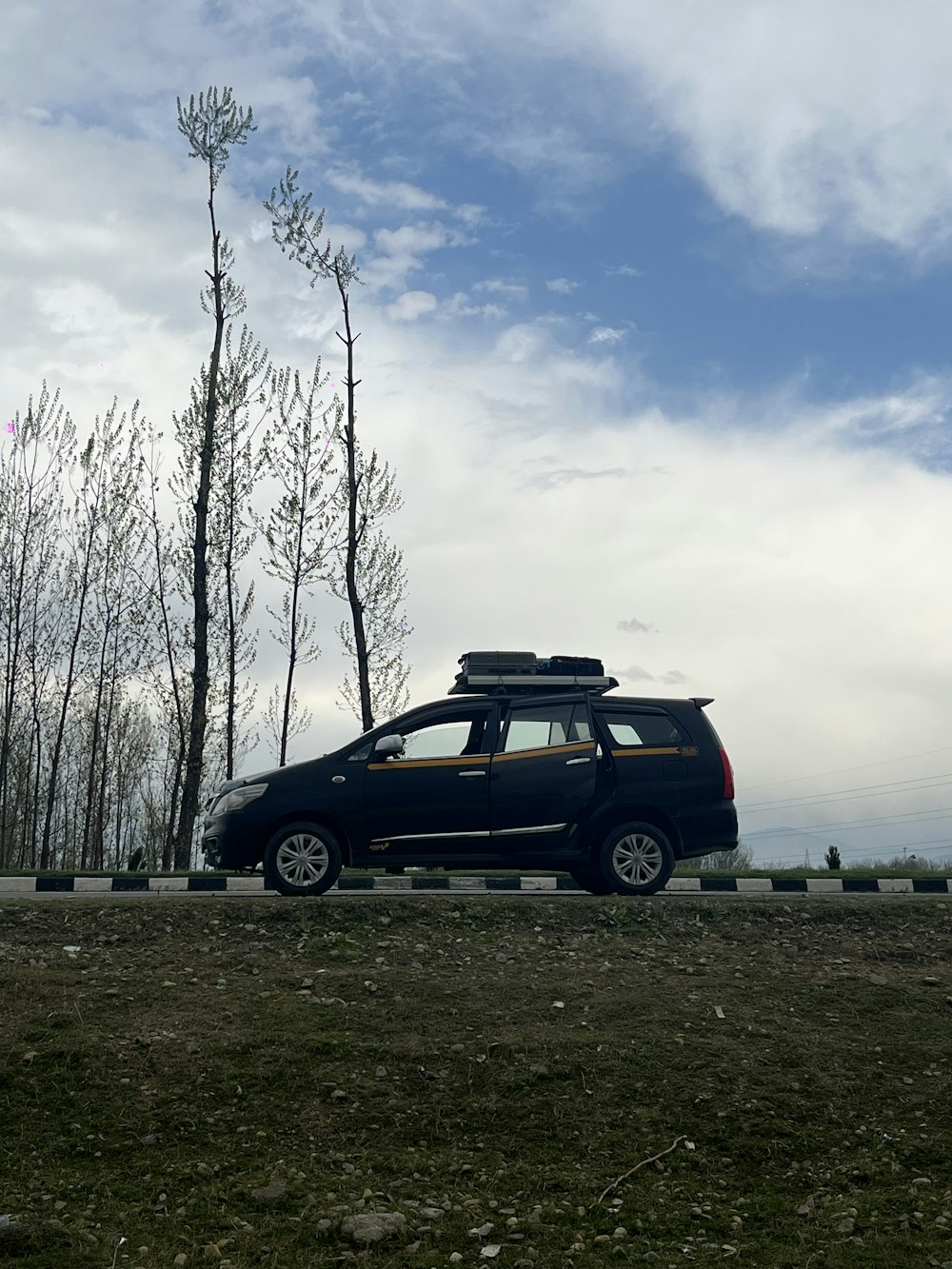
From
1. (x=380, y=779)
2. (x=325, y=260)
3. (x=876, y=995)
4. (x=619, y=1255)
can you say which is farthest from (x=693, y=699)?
(x=325, y=260)

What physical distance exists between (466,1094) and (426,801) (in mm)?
4447

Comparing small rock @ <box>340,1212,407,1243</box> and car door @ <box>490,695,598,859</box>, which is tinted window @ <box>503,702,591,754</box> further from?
small rock @ <box>340,1212,407,1243</box>

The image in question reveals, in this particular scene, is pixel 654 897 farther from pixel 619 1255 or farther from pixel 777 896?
pixel 619 1255

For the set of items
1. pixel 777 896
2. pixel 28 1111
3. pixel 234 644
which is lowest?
pixel 28 1111

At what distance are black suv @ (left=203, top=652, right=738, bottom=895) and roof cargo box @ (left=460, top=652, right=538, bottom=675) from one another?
0.6 inches

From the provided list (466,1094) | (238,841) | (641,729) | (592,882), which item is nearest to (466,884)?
(592,882)

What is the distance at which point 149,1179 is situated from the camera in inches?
202

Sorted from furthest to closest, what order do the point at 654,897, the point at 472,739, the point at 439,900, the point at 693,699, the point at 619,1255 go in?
the point at 693,699, the point at 472,739, the point at 654,897, the point at 439,900, the point at 619,1255

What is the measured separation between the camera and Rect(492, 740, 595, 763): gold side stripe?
415 inches

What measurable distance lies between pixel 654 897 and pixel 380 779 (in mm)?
2541

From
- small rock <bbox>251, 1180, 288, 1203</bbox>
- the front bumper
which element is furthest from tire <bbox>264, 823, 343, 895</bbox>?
A: small rock <bbox>251, 1180, 288, 1203</bbox>

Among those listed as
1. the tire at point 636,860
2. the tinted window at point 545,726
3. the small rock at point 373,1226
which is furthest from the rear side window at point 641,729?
the small rock at point 373,1226

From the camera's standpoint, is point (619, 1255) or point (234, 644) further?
point (234, 644)

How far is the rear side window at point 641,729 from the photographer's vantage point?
10.9 meters
